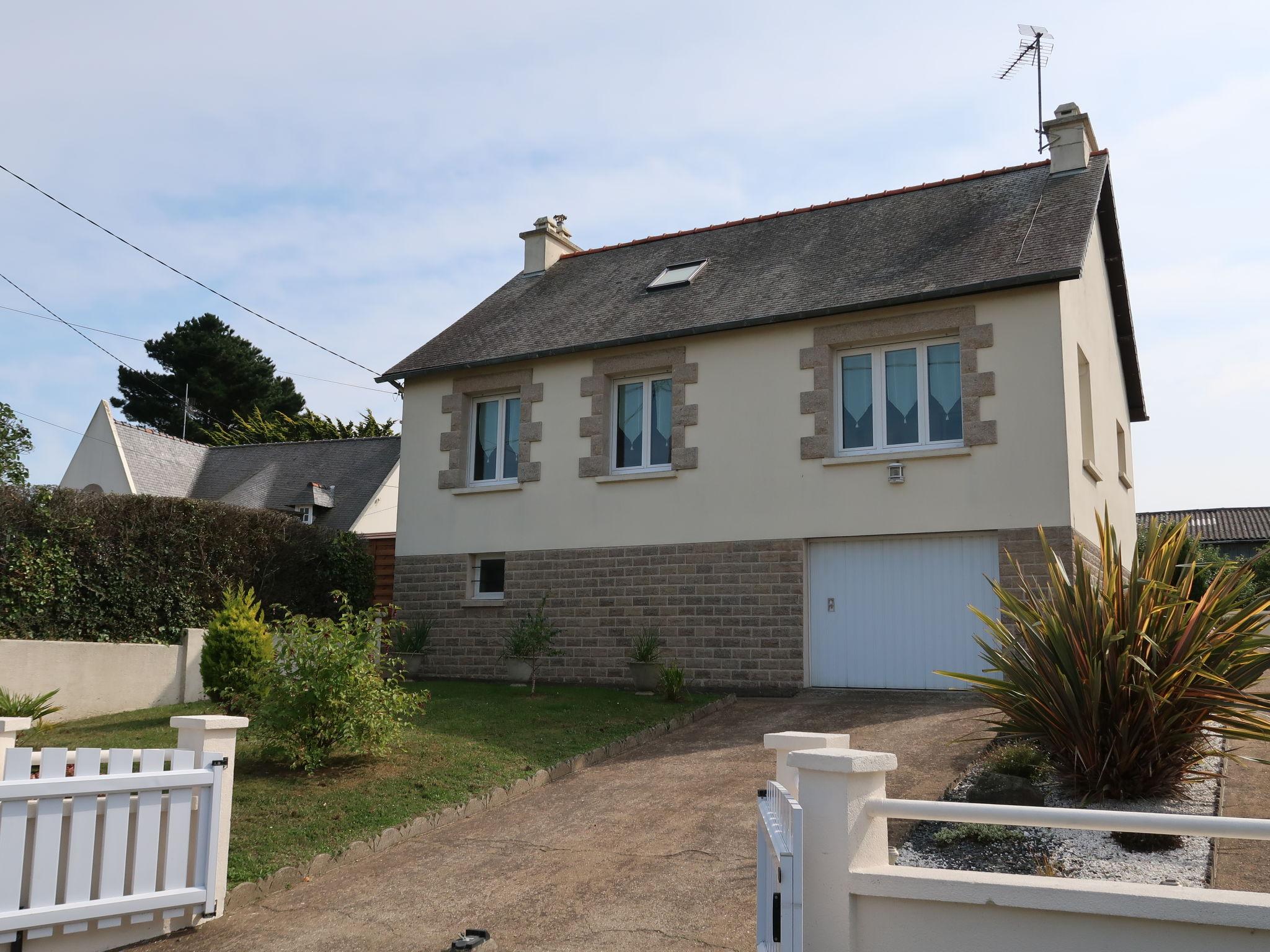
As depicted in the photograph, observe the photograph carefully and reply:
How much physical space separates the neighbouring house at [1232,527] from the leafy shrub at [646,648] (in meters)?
24.4

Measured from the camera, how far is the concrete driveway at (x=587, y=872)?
5.12 m

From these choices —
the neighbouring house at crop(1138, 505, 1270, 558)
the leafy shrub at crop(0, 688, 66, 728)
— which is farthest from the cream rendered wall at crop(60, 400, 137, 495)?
the neighbouring house at crop(1138, 505, 1270, 558)

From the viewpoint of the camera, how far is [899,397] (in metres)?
12.0

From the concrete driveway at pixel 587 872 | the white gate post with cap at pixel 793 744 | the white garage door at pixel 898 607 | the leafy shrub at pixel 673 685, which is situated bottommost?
the concrete driveway at pixel 587 872

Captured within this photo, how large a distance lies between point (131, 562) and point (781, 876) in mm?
10358

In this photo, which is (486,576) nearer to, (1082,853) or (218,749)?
(218,749)

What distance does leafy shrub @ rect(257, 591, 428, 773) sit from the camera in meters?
7.71

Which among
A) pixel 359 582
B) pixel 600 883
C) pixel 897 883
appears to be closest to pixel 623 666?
pixel 359 582

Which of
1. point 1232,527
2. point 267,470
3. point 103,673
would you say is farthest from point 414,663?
point 1232,527

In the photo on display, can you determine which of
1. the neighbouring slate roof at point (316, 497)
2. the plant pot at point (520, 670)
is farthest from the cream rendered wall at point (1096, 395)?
the neighbouring slate roof at point (316, 497)

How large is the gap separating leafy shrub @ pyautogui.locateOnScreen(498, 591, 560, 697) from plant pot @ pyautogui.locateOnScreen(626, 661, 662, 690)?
98cm

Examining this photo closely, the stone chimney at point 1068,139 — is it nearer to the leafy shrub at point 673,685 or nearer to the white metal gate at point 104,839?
the leafy shrub at point 673,685

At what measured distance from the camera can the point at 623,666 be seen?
12.9 m

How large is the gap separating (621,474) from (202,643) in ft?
17.8
